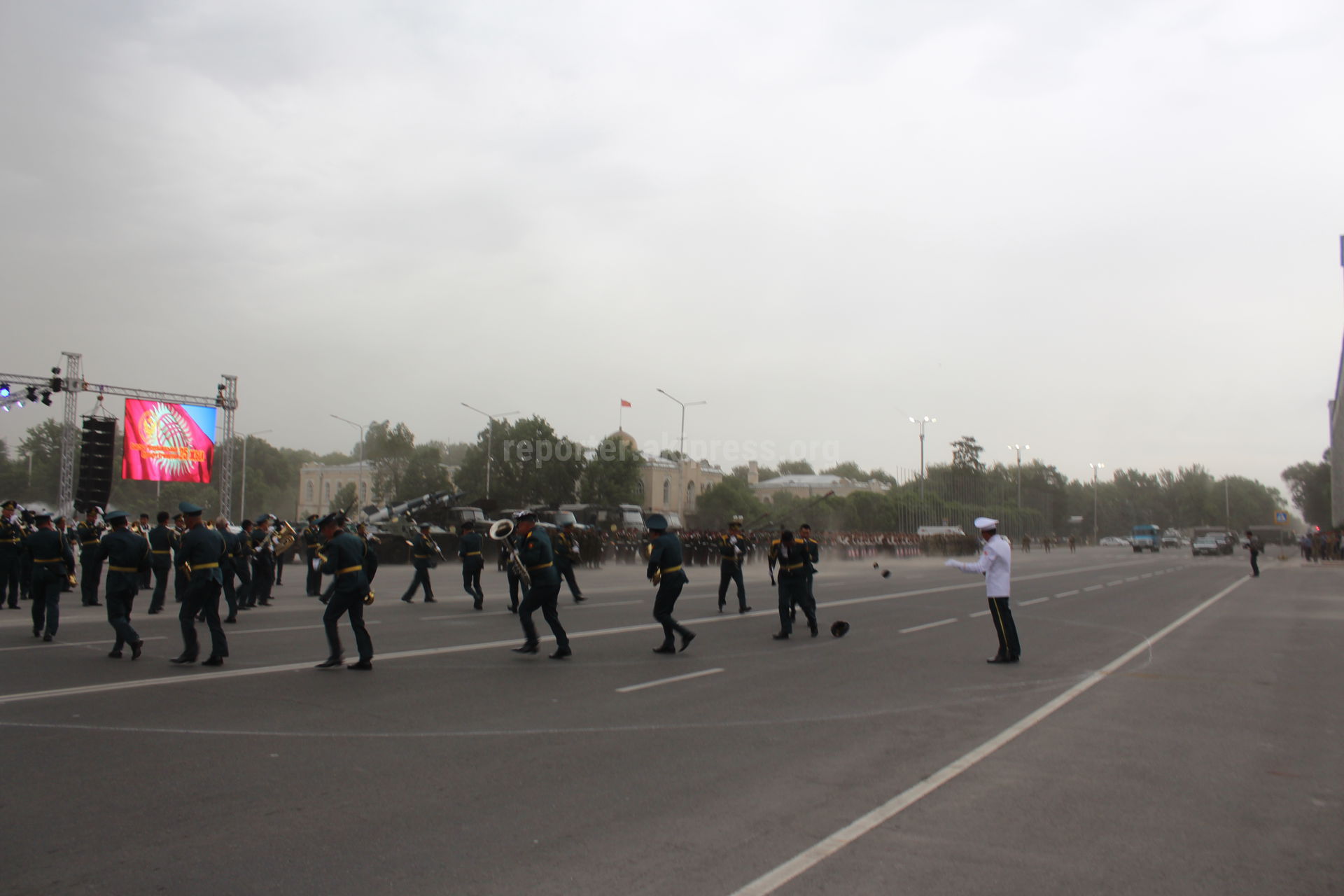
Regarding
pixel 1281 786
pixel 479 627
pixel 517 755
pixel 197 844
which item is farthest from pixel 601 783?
pixel 479 627

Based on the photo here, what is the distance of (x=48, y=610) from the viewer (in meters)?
A: 12.2

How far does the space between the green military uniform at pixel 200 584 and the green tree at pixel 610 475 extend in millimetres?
71824

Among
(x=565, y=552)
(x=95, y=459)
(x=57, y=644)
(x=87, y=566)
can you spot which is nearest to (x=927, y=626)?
(x=565, y=552)

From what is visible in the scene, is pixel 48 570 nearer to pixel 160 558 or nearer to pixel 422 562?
pixel 160 558

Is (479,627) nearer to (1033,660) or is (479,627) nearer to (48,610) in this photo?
(48,610)

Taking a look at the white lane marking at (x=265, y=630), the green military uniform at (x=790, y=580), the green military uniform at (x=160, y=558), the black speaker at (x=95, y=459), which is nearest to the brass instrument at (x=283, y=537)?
the green military uniform at (x=160, y=558)

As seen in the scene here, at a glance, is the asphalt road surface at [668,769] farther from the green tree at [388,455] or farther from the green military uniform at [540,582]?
the green tree at [388,455]

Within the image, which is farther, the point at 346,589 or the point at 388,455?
the point at 388,455

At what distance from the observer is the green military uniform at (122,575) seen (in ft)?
34.0

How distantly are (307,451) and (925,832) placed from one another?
17116cm

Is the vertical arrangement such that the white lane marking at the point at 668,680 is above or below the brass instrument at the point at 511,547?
below

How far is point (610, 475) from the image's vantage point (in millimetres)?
83062

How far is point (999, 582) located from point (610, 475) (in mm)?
72371

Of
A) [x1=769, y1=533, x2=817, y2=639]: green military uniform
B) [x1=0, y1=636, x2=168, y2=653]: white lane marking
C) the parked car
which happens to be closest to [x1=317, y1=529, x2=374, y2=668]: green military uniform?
[x1=0, y1=636, x2=168, y2=653]: white lane marking
